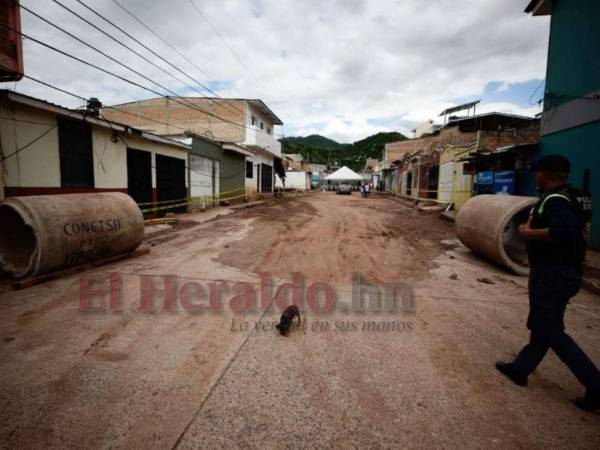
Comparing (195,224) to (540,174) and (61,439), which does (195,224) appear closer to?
(61,439)

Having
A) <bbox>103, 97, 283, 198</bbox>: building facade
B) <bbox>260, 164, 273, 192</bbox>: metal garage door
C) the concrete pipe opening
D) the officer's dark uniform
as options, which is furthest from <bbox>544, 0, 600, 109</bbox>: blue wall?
<bbox>260, 164, 273, 192</bbox>: metal garage door

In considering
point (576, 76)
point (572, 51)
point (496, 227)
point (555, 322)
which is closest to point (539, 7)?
point (572, 51)

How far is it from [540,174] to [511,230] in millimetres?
5848

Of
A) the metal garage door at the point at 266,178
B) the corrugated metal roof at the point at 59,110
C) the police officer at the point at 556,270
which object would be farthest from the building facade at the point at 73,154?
the metal garage door at the point at 266,178

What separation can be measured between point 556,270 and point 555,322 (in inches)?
16.2

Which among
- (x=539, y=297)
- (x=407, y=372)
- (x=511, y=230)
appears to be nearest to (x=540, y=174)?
(x=539, y=297)

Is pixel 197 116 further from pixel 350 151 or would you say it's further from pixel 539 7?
pixel 350 151

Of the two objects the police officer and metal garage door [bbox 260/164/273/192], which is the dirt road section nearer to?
the police officer

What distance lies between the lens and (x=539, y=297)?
7.95ft

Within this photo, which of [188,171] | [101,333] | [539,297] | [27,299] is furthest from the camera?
[188,171]

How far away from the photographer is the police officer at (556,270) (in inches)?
87.7

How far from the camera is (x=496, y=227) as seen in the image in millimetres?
5621

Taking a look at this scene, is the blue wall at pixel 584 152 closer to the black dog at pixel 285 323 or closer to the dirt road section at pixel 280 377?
the dirt road section at pixel 280 377

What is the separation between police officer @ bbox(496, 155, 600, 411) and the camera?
7.31 feet
